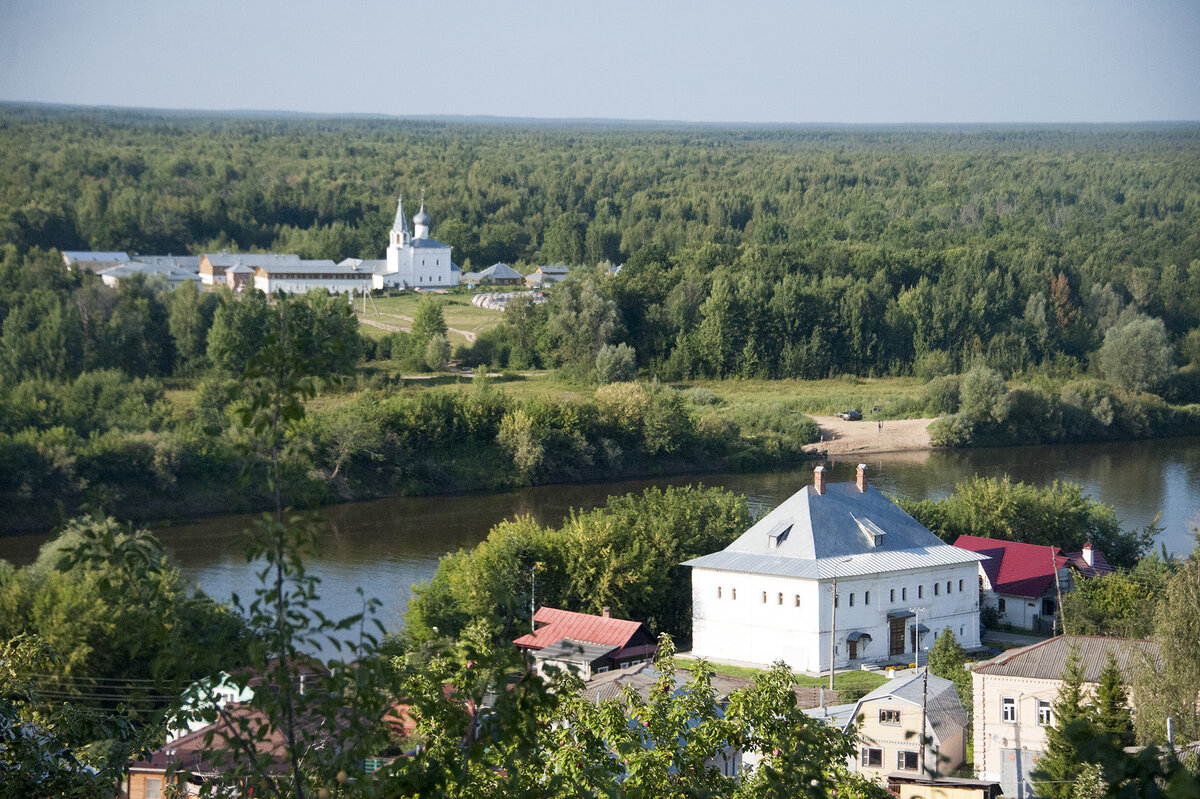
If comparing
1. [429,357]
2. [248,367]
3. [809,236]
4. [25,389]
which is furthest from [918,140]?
[248,367]

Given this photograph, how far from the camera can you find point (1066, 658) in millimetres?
13109

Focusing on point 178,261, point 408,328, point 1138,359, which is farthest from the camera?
point 178,261

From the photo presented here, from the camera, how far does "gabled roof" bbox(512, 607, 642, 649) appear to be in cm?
1609

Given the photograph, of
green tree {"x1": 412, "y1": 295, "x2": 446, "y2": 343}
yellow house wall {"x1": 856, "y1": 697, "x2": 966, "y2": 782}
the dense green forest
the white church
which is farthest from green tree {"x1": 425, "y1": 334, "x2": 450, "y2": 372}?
yellow house wall {"x1": 856, "y1": 697, "x2": 966, "y2": 782}

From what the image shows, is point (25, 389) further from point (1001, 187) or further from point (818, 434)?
point (1001, 187)

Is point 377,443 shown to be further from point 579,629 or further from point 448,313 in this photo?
point 448,313

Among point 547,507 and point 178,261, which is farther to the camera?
point 178,261

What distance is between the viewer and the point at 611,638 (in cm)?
1622

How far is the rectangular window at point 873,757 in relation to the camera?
40.2 ft

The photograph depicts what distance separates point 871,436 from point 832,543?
56.7ft

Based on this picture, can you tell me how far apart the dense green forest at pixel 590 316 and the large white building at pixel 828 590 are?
677 cm

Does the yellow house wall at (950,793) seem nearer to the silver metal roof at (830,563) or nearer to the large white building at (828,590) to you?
the large white building at (828,590)

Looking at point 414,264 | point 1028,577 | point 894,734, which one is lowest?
point 1028,577

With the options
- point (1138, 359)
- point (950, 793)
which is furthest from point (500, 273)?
point (950, 793)
